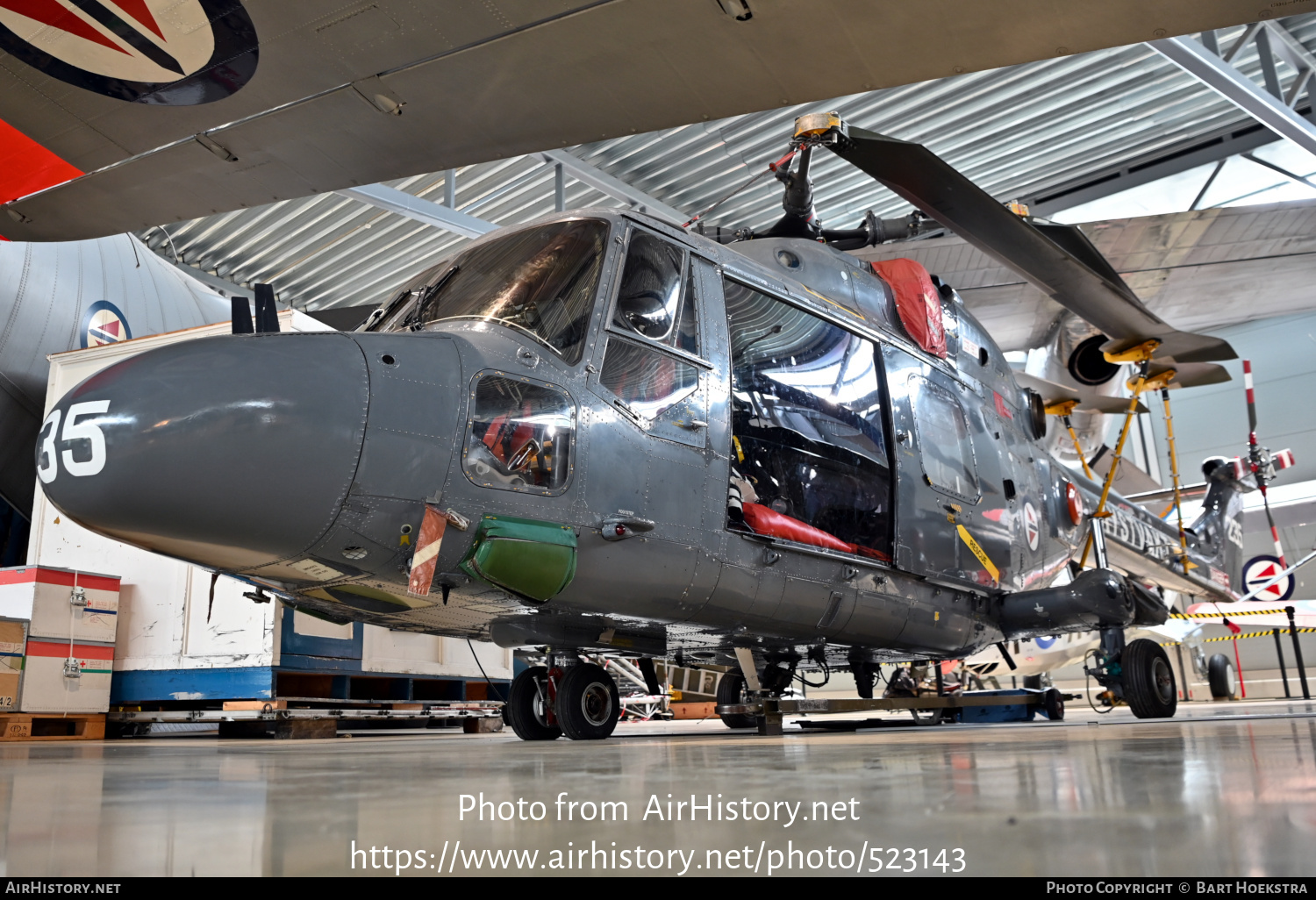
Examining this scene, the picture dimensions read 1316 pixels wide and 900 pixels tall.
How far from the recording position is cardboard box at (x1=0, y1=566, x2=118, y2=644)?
6770 mm

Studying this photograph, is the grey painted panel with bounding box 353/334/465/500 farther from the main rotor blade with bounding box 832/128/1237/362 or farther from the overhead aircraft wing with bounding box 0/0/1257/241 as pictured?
the main rotor blade with bounding box 832/128/1237/362

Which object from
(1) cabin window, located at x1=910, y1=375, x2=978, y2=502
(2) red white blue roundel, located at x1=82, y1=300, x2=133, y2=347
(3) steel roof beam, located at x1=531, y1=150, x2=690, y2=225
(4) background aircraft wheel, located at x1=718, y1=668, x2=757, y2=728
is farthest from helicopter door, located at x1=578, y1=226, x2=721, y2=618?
(3) steel roof beam, located at x1=531, y1=150, x2=690, y2=225

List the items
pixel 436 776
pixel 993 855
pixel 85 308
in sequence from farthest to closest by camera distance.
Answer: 1. pixel 85 308
2. pixel 436 776
3. pixel 993 855

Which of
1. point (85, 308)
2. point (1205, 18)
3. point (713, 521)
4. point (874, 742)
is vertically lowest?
point (874, 742)

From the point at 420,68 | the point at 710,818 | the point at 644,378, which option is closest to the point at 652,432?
the point at 644,378

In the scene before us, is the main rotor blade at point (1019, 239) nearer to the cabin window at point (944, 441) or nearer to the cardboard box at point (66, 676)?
the cabin window at point (944, 441)

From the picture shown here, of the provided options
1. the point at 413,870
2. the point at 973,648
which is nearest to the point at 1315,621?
the point at 973,648

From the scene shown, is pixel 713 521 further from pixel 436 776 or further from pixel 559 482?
pixel 436 776

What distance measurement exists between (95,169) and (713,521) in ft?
12.4

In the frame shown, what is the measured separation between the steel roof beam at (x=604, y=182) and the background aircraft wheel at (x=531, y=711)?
30.5ft

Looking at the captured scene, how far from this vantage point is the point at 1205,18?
353 centimetres

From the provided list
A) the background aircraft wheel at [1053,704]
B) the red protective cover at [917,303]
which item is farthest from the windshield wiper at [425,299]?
the background aircraft wheel at [1053,704]

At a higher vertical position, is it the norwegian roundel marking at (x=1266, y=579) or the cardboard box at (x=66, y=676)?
the norwegian roundel marking at (x=1266, y=579)

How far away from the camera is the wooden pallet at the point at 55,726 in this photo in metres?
6.57
